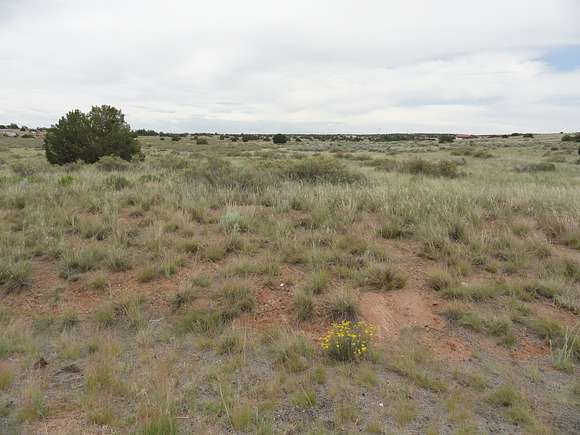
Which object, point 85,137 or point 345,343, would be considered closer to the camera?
point 345,343

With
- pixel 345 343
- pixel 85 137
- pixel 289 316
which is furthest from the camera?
pixel 85 137

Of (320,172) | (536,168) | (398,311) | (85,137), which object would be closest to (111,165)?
(85,137)

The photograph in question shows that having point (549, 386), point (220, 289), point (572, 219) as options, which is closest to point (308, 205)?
point (220, 289)

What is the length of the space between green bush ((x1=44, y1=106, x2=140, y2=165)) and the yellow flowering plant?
17696 millimetres

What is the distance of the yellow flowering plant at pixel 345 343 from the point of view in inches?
142

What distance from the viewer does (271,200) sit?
863 cm

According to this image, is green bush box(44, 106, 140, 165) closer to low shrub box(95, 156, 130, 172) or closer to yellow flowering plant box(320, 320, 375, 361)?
low shrub box(95, 156, 130, 172)

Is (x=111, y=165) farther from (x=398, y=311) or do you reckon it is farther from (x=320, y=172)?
(x=398, y=311)

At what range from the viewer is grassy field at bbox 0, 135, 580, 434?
2986 millimetres

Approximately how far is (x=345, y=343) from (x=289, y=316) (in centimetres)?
89

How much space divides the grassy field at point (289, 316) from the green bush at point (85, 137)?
11.3 m

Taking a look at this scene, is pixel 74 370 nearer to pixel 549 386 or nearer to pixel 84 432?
pixel 84 432

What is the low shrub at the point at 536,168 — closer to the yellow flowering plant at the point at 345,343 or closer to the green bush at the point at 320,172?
the green bush at the point at 320,172

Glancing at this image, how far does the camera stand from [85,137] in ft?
60.9
